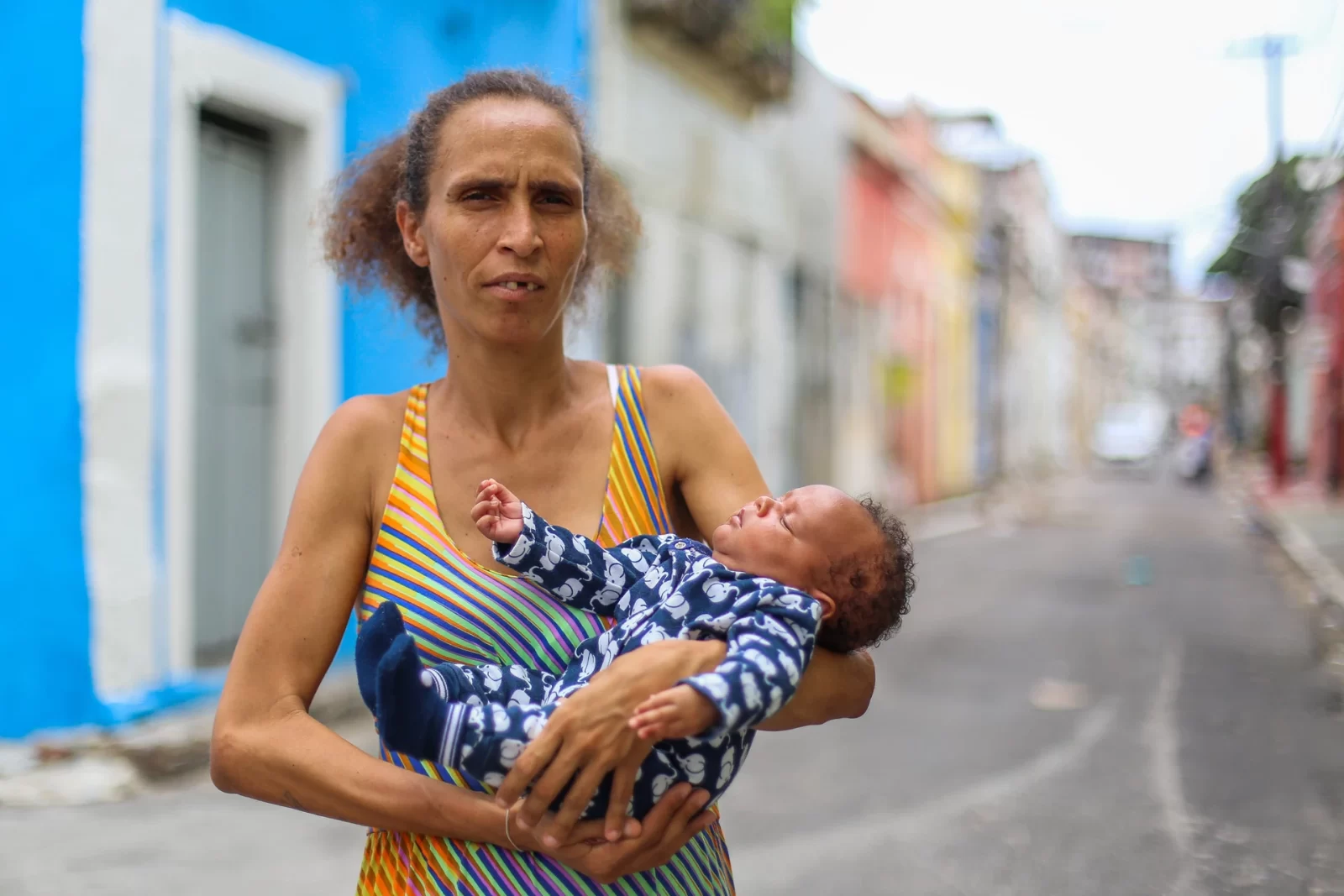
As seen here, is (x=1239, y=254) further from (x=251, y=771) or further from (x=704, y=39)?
(x=251, y=771)

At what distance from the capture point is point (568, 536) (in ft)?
6.18

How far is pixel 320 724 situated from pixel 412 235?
0.77m

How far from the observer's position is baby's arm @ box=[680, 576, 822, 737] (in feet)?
5.31

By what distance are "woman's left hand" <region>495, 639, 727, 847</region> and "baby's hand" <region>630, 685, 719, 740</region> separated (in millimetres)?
24

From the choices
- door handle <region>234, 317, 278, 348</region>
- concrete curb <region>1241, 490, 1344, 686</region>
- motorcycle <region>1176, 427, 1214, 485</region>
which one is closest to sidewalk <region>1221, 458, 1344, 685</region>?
concrete curb <region>1241, 490, 1344, 686</region>

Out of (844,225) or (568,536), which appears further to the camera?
(844,225)

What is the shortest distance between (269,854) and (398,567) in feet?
11.2

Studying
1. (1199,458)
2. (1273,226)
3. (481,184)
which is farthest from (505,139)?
(1199,458)

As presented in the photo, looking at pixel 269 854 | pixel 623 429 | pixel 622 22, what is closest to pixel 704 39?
pixel 622 22

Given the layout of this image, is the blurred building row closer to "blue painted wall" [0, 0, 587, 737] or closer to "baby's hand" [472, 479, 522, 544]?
"blue painted wall" [0, 0, 587, 737]

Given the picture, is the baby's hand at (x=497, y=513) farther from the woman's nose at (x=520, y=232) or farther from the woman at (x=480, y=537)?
the woman's nose at (x=520, y=232)

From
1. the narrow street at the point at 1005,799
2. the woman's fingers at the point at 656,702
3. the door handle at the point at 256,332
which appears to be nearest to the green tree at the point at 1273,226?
the narrow street at the point at 1005,799

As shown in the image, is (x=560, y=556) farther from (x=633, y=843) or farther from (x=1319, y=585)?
(x=1319, y=585)

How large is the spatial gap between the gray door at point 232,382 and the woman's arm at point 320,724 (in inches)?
204
